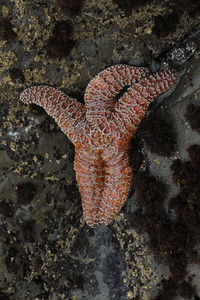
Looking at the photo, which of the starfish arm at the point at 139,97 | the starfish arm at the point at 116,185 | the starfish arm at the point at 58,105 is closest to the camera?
the starfish arm at the point at 139,97

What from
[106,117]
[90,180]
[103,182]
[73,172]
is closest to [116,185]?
[103,182]

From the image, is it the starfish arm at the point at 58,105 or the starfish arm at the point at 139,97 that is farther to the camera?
the starfish arm at the point at 58,105

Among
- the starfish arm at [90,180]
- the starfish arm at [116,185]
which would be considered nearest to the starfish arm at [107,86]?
the starfish arm at [90,180]

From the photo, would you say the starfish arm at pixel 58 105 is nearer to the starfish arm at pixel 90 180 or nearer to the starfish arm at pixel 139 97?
the starfish arm at pixel 90 180

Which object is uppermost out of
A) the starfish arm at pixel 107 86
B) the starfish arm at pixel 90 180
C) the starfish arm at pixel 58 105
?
the starfish arm at pixel 107 86

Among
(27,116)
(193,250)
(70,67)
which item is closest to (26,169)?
(27,116)

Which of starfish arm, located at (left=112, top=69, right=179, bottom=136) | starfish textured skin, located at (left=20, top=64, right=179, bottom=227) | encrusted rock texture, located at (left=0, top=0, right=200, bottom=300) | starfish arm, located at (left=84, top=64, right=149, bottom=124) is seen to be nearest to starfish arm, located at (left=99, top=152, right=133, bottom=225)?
starfish textured skin, located at (left=20, top=64, right=179, bottom=227)

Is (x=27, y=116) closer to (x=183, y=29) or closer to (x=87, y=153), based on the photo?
(x=87, y=153)
